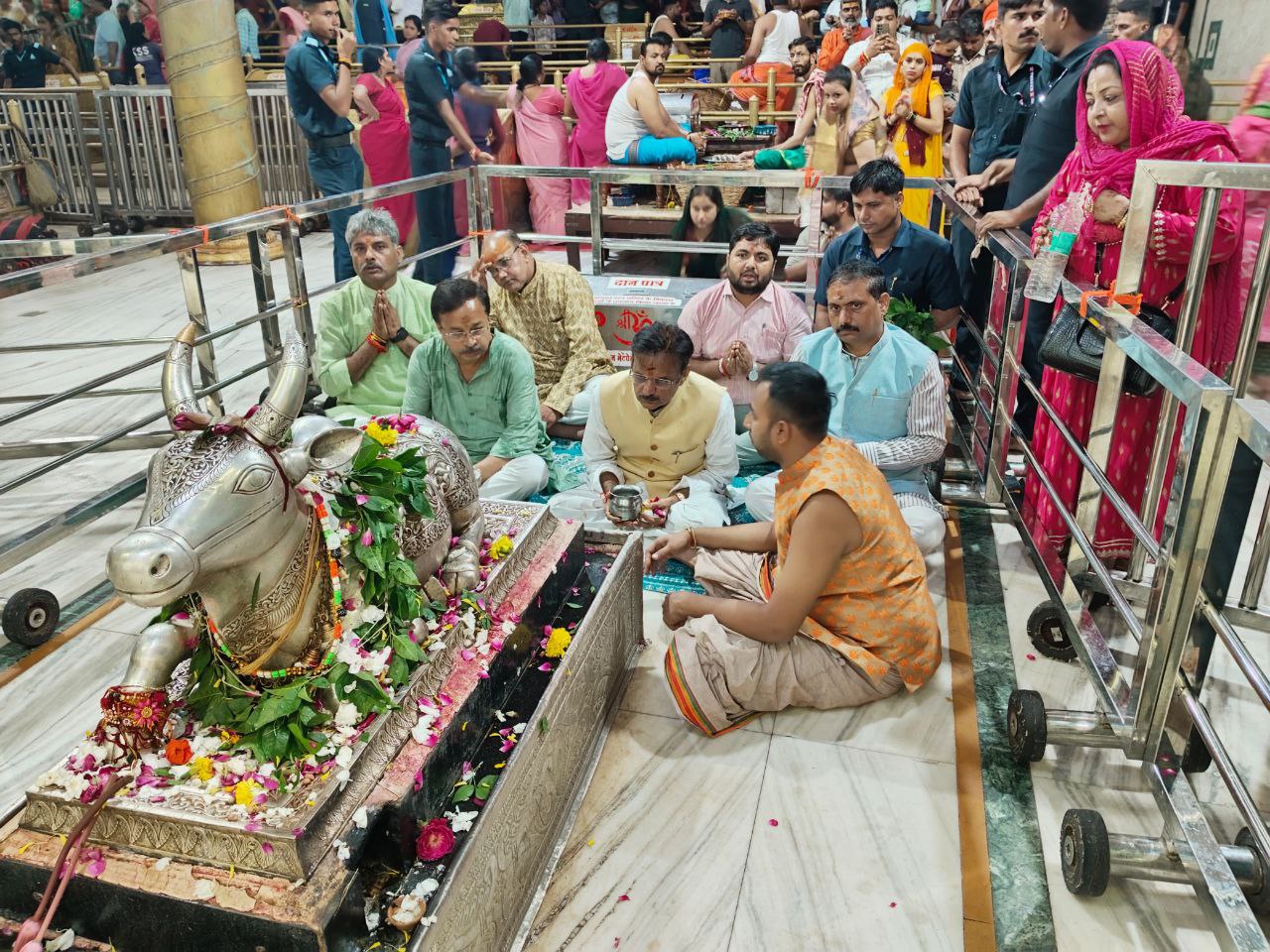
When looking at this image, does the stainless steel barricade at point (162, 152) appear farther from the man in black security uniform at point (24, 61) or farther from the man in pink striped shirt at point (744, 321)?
the man in pink striped shirt at point (744, 321)

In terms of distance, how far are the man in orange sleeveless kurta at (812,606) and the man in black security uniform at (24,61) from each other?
40.8 feet

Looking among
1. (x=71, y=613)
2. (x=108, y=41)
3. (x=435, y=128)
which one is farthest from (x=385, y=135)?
(x=108, y=41)

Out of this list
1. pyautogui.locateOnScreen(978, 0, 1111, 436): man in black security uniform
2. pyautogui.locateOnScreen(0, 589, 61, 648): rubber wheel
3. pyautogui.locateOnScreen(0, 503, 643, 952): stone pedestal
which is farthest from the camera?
pyautogui.locateOnScreen(978, 0, 1111, 436): man in black security uniform

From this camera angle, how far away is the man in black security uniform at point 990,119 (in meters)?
4.27

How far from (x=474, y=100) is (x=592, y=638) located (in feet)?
19.4

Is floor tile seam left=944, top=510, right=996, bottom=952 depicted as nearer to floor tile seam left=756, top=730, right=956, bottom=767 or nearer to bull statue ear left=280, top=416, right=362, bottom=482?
floor tile seam left=756, top=730, right=956, bottom=767

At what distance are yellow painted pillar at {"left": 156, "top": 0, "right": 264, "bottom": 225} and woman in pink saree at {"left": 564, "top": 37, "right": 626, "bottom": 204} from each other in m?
2.92

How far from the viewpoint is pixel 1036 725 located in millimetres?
2393

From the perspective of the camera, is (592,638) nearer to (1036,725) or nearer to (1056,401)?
(1036,725)

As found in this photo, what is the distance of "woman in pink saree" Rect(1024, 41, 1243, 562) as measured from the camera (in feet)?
8.87

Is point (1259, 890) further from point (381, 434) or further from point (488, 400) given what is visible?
point (488, 400)

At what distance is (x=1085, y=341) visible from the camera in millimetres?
2652

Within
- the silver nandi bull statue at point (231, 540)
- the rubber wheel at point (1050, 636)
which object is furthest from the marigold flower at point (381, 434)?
the rubber wheel at point (1050, 636)

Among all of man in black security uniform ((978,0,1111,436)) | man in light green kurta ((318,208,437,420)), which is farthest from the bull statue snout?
man in black security uniform ((978,0,1111,436))
